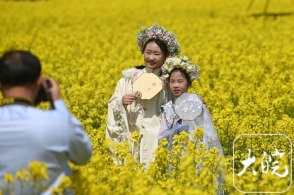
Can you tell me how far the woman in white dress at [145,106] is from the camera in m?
7.49

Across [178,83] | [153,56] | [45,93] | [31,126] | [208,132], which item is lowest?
[31,126]

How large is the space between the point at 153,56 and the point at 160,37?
17 cm


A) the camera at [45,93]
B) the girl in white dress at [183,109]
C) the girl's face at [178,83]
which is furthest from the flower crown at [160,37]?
the camera at [45,93]

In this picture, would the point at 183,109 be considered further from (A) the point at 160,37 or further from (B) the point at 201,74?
(B) the point at 201,74

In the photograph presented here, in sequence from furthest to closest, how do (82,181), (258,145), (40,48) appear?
(40,48) → (258,145) → (82,181)

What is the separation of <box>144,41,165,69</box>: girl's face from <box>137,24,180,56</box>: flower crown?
7cm

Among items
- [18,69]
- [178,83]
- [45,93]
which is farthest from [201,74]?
[18,69]

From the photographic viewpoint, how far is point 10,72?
4680 millimetres

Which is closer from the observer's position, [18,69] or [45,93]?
[18,69]

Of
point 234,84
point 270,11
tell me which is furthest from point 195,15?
point 234,84

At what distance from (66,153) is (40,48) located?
13081 mm

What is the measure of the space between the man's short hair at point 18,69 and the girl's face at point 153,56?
9.31 feet

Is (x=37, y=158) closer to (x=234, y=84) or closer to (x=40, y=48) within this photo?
(x=234, y=84)

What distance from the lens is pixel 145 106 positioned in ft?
24.9
